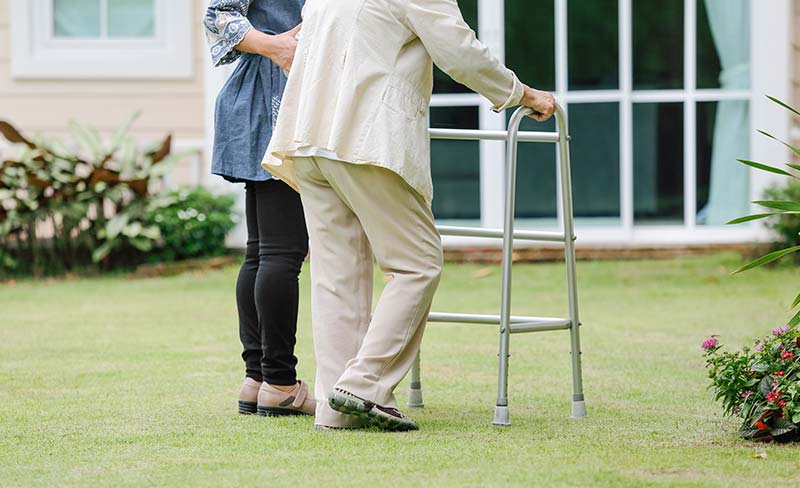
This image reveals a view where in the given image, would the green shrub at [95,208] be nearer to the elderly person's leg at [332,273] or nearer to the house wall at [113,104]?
the house wall at [113,104]

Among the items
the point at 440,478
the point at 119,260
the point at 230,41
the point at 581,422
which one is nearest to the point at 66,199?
the point at 119,260

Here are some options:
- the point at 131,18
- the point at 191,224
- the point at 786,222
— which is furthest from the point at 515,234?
the point at 131,18

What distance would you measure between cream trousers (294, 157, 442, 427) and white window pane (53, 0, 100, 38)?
732 centimetres

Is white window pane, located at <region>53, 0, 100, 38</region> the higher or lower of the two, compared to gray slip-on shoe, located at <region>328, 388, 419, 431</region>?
higher

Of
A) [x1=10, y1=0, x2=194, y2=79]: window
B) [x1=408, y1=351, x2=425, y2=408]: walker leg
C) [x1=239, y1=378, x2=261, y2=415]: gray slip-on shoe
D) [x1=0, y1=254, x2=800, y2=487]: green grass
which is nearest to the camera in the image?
[x1=0, y1=254, x2=800, y2=487]: green grass

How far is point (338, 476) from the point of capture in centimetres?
307

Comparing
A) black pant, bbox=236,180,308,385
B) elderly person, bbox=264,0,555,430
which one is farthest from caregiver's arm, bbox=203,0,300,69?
black pant, bbox=236,180,308,385

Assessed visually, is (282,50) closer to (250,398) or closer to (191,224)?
(250,398)

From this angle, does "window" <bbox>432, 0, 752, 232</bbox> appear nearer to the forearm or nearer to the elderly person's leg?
the forearm

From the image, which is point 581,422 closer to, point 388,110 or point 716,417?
point 716,417

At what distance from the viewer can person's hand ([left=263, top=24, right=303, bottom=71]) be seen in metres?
3.96

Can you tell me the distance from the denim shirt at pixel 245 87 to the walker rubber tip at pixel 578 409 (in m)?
1.21

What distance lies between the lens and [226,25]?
404 cm

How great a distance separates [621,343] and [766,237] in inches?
153
